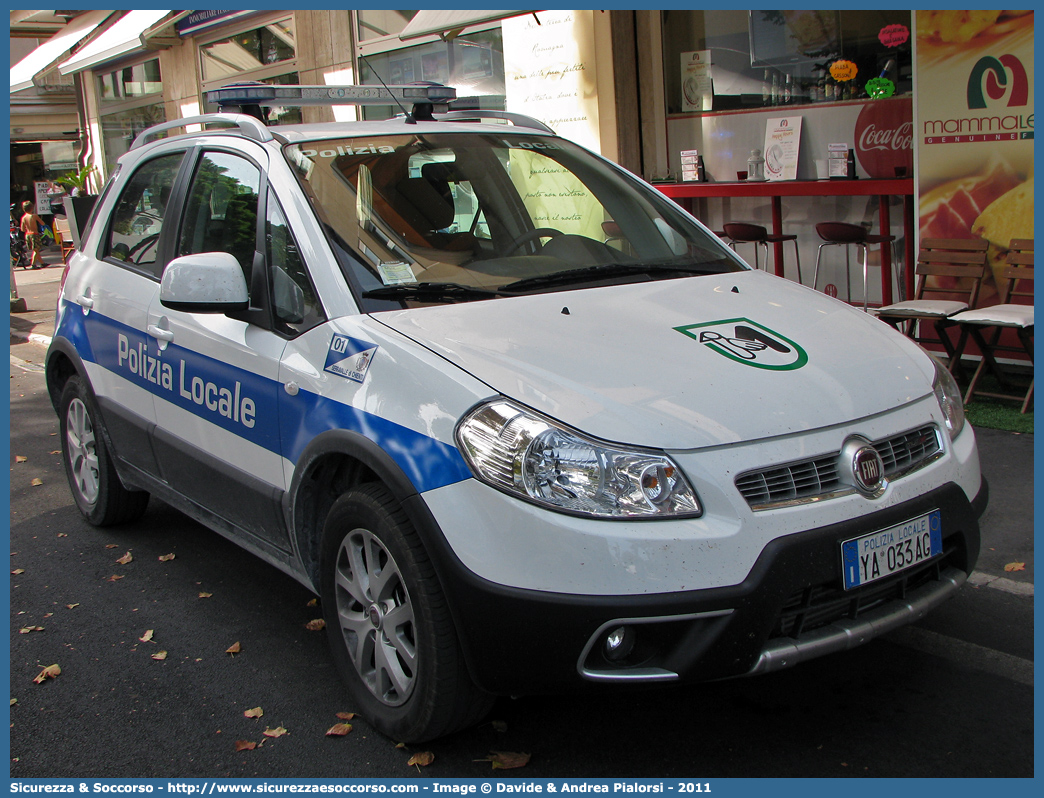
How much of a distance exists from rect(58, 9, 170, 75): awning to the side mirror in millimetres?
15214

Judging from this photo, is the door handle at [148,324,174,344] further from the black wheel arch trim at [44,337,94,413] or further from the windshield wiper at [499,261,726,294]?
the windshield wiper at [499,261,726,294]

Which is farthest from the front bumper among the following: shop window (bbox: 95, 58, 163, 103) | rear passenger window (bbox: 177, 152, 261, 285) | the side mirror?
shop window (bbox: 95, 58, 163, 103)

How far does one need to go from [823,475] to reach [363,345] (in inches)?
54.2

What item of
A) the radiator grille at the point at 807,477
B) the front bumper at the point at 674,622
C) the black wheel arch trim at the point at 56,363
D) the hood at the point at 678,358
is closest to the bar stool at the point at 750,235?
the hood at the point at 678,358

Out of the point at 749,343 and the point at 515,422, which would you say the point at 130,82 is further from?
the point at 515,422

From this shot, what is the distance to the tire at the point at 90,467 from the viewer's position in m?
4.85

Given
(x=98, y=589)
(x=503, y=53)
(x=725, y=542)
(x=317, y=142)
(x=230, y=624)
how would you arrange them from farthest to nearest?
(x=503, y=53)
(x=98, y=589)
(x=230, y=624)
(x=317, y=142)
(x=725, y=542)

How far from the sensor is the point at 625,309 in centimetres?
324

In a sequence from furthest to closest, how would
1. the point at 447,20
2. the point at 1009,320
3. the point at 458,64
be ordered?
the point at 458,64 < the point at 447,20 < the point at 1009,320

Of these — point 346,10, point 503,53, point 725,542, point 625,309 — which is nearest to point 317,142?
point 625,309

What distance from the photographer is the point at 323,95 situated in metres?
4.24

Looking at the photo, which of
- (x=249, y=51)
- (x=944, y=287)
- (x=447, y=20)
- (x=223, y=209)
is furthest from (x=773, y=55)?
(x=249, y=51)

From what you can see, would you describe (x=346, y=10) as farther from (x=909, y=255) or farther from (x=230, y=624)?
(x=230, y=624)

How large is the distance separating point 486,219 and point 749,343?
1303mm
